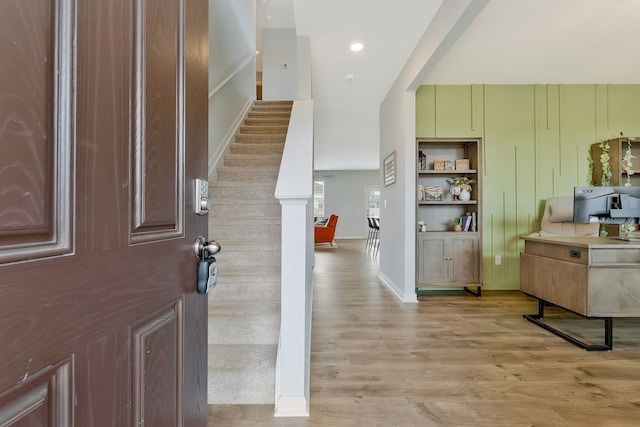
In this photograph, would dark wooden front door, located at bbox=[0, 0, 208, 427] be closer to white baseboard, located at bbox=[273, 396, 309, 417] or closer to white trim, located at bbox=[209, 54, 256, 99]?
white baseboard, located at bbox=[273, 396, 309, 417]

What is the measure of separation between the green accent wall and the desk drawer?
1.05m

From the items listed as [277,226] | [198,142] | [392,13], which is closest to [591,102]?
[392,13]

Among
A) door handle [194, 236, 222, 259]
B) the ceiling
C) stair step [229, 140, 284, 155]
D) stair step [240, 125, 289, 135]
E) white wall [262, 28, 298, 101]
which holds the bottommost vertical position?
door handle [194, 236, 222, 259]

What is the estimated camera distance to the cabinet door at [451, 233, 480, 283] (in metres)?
3.94

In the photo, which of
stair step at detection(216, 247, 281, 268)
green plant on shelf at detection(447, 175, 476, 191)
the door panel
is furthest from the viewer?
green plant on shelf at detection(447, 175, 476, 191)

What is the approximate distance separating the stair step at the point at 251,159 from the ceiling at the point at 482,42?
4.40ft

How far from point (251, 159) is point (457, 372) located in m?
2.75

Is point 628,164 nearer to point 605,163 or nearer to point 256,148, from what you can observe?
point 605,163

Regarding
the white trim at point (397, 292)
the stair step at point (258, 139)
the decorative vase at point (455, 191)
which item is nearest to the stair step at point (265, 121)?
the stair step at point (258, 139)

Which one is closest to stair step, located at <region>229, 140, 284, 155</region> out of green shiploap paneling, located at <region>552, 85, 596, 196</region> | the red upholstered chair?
green shiploap paneling, located at <region>552, 85, 596, 196</region>

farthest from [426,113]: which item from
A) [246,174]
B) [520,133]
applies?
[246,174]

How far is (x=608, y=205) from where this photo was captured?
2648 mm

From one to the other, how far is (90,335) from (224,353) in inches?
58.7

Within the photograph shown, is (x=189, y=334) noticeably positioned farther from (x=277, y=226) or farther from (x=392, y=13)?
(x=392, y=13)
